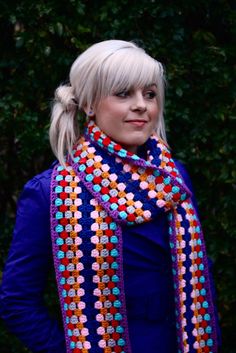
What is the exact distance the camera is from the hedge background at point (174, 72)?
10.8 ft

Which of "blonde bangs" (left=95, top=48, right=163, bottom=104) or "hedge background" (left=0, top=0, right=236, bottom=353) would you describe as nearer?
"blonde bangs" (left=95, top=48, right=163, bottom=104)

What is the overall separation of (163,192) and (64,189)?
13.6 inches

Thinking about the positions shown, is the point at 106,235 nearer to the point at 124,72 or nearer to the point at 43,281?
the point at 43,281

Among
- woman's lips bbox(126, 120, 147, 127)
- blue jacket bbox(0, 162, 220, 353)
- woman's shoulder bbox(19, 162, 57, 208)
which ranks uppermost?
woman's lips bbox(126, 120, 147, 127)

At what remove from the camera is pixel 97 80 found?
2.18m

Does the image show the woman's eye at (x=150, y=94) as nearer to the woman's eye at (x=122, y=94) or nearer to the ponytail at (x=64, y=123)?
the woman's eye at (x=122, y=94)

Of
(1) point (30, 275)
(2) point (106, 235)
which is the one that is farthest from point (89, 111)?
(1) point (30, 275)

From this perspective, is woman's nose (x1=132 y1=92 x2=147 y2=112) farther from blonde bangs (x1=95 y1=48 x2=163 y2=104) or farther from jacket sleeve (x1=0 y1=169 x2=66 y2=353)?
jacket sleeve (x1=0 y1=169 x2=66 y2=353)

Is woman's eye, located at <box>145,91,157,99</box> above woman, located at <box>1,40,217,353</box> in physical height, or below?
above

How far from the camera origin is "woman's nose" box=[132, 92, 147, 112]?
7.13ft

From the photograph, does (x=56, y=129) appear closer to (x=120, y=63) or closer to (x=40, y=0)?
(x=120, y=63)

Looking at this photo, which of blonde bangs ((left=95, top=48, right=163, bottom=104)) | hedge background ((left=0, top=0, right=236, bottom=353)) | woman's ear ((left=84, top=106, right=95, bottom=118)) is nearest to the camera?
blonde bangs ((left=95, top=48, right=163, bottom=104))

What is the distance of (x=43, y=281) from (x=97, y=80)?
0.71m

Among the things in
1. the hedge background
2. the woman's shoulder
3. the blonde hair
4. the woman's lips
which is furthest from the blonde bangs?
the hedge background
